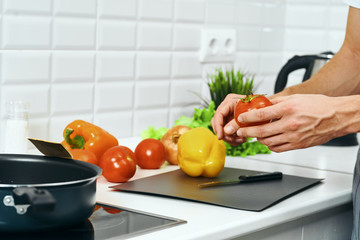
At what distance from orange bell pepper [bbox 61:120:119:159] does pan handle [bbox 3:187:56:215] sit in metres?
0.57

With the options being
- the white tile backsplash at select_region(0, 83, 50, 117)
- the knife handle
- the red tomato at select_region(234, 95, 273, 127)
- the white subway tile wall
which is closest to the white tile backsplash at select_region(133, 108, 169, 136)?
the white subway tile wall

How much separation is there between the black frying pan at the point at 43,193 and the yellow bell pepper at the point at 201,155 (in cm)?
Answer: 42

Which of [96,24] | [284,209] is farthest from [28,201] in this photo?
[96,24]

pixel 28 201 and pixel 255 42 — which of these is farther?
pixel 255 42

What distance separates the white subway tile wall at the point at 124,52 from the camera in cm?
150

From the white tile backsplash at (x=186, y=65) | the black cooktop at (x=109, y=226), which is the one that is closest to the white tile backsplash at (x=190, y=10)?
the white tile backsplash at (x=186, y=65)

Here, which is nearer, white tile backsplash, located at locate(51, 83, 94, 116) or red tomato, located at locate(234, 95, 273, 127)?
red tomato, located at locate(234, 95, 273, 127)

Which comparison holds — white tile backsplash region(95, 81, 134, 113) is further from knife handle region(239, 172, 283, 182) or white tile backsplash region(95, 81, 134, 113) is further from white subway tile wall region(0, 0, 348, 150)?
knife handle region(239, 172, 283, 182)

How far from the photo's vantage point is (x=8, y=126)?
1418 millimetres

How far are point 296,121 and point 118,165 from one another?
1.35 feet

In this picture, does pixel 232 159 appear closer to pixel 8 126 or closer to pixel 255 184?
pixel 255 184

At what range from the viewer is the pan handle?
795mm

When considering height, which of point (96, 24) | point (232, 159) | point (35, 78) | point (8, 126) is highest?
point (96, 24)

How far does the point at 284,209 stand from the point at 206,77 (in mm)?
950
